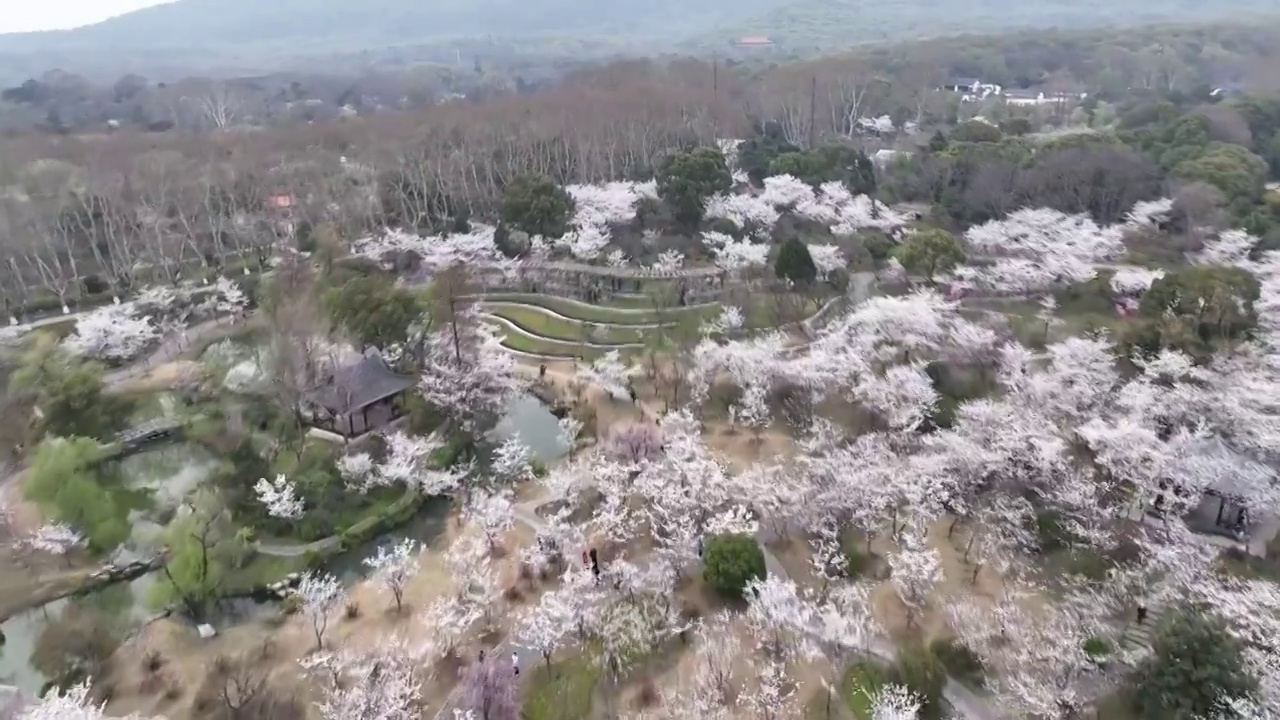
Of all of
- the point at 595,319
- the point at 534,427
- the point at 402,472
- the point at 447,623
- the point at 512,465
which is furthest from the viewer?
the point at 595,319

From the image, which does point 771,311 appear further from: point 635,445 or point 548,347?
point 635,445

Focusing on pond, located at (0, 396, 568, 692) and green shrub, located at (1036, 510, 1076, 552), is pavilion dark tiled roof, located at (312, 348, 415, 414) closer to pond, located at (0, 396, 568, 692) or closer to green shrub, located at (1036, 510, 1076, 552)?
→ pond, located at (0, 396, 568, 692)

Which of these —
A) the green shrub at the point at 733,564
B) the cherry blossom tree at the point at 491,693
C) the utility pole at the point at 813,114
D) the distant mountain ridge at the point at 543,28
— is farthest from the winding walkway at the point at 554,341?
the distant mountain ridge at the point at 543,28

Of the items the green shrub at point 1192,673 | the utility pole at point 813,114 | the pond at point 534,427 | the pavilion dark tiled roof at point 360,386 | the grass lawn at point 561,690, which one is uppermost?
the utility pole at point 813,114

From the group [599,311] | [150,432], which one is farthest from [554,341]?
[150,432]

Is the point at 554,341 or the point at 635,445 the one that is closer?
the point at 635,445

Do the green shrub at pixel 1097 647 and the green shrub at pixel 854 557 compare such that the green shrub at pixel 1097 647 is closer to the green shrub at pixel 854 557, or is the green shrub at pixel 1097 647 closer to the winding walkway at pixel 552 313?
the green shrub at pixel 854 557

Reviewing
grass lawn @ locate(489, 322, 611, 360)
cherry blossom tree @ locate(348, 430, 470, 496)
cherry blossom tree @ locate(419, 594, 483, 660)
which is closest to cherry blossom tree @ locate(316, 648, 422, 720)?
cherry blossom tree @ locate(419, 594, 483, 660)

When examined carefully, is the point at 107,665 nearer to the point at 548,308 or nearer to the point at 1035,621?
the point at 1035,621
